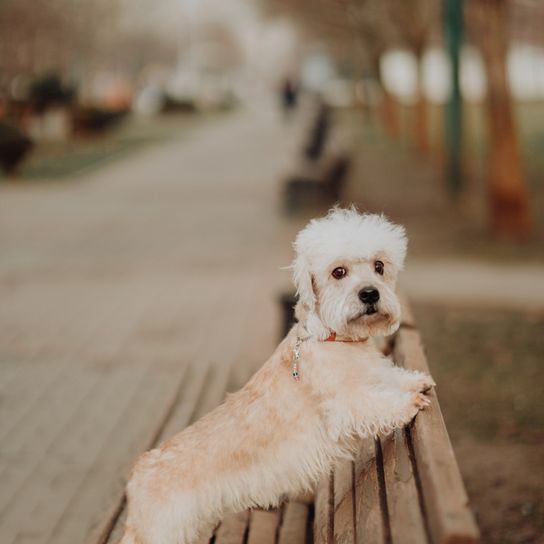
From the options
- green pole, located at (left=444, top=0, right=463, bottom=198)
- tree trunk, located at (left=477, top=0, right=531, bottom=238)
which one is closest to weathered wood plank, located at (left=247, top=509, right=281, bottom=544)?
tree trunk, located at (left=477, top=0, right=531, bottom=238)

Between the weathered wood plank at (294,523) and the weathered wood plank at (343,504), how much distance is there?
0.44 meters

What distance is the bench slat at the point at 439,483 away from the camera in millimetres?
2037

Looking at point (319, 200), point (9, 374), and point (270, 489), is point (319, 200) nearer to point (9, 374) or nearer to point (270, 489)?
point (9, 374)

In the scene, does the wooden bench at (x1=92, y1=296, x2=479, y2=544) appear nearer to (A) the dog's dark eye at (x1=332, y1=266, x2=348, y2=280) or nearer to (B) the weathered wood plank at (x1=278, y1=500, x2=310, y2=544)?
(B) the weathered wood plank at (x1=278, y1=500, x2=310, y2=544)

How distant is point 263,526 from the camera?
383 centimetres

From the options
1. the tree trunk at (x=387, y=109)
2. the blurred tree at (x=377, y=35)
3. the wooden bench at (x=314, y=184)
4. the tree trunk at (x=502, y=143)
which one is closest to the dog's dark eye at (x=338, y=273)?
the tree trunk at (x=502, y=143)

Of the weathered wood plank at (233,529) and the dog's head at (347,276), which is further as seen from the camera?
the weathered wood plank at (233,529)

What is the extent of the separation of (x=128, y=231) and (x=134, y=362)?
6.81 metres

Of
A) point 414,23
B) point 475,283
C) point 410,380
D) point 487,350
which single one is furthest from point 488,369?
point 414,23

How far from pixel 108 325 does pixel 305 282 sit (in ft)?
17.0

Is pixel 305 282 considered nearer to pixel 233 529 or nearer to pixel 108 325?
pixel 233 529

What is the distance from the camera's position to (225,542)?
12.1 feet

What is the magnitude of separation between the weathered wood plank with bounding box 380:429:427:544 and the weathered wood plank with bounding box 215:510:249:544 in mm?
1012

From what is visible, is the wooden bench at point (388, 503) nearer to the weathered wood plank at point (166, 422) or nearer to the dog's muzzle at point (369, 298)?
the weathered wood plank at point (166, 422)
